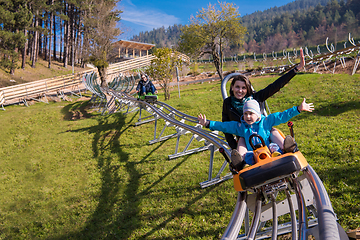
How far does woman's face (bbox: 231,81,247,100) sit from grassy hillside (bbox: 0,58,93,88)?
86.5ft

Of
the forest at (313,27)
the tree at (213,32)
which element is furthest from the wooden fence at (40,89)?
the forest at (313,27)

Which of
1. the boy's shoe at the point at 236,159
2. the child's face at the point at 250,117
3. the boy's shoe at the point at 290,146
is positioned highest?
the child's face at the point at 250,117

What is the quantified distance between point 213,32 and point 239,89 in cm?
2102

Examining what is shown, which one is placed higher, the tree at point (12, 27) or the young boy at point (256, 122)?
the tree at point (12, 27)

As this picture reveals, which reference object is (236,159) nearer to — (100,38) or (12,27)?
(100,38)

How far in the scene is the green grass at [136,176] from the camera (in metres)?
3.69

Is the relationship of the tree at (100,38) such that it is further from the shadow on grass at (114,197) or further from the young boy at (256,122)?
the young boy at (256,122)

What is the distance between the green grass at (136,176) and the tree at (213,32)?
12.7 m

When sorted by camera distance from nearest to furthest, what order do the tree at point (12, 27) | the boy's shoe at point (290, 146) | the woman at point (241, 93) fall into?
the boy's shoe at point (290, 146)
the woman at point (241, 93)
the tree at point (12, 27)

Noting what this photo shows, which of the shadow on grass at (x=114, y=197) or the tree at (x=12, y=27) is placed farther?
the tree at (x=12, y=27)

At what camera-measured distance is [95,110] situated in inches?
607

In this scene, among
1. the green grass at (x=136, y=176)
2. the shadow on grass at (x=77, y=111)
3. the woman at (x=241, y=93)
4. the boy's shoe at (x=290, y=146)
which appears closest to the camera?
the boy's shoe at (x=290, y=146)

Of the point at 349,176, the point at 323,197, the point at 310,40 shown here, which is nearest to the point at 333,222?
the point at 323,197

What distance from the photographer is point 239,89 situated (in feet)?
10.7
